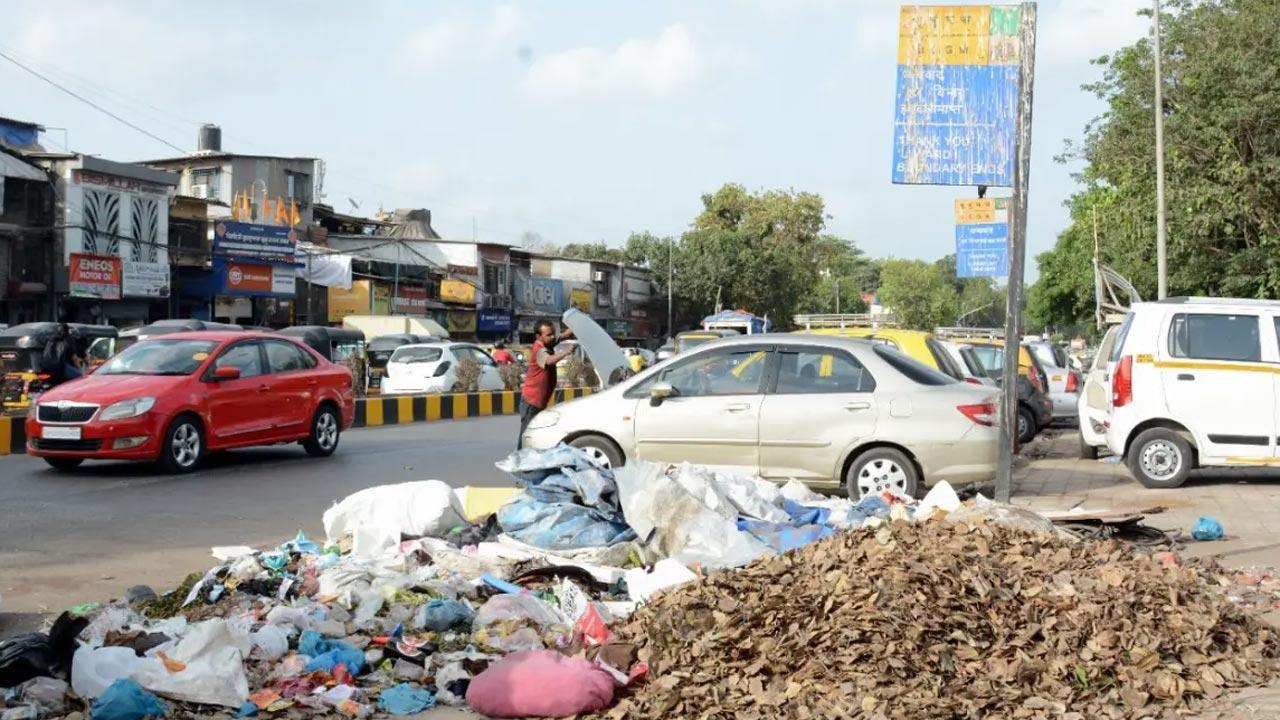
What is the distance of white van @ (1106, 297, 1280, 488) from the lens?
12609 millimetres

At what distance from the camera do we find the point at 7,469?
45.6ft

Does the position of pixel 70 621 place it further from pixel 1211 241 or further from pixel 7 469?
pixel 1211 241

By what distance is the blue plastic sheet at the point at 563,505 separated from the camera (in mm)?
8000

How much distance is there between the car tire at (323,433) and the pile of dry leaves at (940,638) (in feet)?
33.6

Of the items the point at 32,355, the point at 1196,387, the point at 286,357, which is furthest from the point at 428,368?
the point at 1196,387

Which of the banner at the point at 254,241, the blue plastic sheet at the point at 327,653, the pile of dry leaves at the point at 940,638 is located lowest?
the blue plastic sheet at the point at 327,653

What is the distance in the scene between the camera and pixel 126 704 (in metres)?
4.78

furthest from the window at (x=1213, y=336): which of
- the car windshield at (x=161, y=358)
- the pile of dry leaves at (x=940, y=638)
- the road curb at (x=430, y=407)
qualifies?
the road curb at (x=430, y=407)

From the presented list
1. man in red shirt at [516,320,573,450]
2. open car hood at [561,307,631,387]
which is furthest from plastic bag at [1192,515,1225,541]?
man in red shirt at [516,320,573,450]

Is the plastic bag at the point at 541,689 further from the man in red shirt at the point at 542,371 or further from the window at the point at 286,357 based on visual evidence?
the window at the point at 286,357

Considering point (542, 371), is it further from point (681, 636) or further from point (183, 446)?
point (681, 636)

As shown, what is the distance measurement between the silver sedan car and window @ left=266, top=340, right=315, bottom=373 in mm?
4755

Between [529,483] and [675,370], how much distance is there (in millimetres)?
3087

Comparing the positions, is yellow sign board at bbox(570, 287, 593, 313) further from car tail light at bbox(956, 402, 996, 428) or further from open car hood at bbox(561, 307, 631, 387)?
car tail light at bbox(956, 402, 996, 428)
